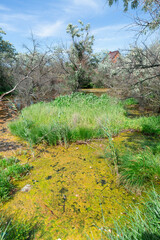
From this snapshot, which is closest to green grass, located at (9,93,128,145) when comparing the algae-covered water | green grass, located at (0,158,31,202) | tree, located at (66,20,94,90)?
the algae-covered water

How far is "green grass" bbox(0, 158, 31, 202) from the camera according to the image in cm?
191

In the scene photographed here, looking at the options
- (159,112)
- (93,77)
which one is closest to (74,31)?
(93,77)

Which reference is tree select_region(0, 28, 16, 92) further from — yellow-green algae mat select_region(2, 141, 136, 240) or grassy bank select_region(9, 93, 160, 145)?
yellow-green algae mat select_region(2, 141, 136, 240)

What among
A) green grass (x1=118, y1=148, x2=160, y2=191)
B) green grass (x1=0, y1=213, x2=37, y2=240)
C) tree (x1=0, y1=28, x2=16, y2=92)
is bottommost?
green grass (x1=0, y1=213, x2=37, y2=240)

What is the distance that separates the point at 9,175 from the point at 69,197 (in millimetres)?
1005

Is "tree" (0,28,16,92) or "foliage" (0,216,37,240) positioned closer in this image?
"foliage" (0,216,37,240)

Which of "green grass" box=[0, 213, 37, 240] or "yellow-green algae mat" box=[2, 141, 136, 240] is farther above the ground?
"green grass" box=[0, 213, 37, 240]

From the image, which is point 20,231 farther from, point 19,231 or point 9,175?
point 9,175

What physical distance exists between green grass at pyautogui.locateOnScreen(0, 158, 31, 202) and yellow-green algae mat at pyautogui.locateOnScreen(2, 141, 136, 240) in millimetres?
100

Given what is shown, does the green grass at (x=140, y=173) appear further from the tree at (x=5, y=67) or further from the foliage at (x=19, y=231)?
the tree at (x=5, y=67)

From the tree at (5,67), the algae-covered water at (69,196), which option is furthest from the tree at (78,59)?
the algae-covered water at (69,196)

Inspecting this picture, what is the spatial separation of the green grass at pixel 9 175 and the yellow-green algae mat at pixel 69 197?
0.10 meters

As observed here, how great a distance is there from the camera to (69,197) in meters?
1.92

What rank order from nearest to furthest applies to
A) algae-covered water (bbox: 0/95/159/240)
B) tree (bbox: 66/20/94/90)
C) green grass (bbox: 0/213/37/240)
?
green grass (bbox: 0/213/37/240) → algae-covered water (bbox: 0/95/159/240) → tree (bbox: 66/20/94/90)
